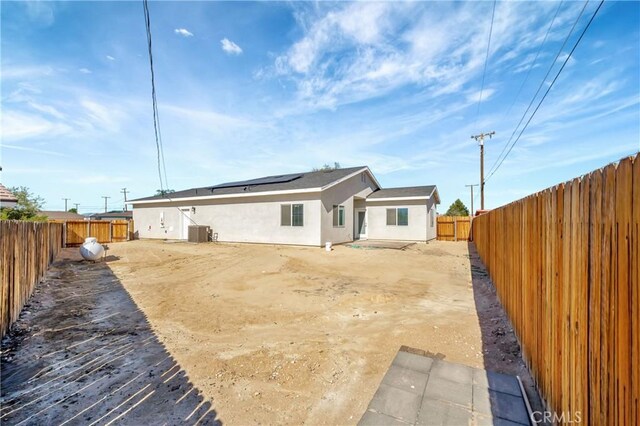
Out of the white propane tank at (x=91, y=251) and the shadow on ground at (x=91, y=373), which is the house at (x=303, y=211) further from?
the shadow on ground at (x=91, y=373)

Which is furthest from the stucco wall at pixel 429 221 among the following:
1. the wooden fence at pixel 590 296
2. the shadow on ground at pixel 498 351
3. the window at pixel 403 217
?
the wooden fence at pixel 590 296

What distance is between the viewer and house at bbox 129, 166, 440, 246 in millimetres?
13867

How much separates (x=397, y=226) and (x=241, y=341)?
15111mm

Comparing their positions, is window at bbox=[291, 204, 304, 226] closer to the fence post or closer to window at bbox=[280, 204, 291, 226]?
window at bbox=[280, 204, 291, 226]

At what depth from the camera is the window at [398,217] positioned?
57.2 ft

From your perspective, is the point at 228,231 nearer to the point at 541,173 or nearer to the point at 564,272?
the point at 564,272

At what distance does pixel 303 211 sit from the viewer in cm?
1380

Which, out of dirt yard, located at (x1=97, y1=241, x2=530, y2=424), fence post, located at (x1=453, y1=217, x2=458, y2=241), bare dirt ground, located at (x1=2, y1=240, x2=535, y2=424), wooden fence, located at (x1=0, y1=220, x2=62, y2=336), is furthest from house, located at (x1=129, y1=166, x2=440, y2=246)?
wooden fence, located at (x1=0, y1=220, x2=62, y2=336)

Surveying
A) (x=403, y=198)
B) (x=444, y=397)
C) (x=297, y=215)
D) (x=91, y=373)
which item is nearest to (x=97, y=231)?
(x=297, y=215)

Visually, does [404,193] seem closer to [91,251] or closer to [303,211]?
[303,211]

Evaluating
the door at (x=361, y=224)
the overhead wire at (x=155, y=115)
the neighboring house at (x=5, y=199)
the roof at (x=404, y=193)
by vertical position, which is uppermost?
the overhead wire at (x=155, y=115)

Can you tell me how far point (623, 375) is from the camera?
1.22 metres

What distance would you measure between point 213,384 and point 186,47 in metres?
8.53

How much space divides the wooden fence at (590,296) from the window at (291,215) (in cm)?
→ 1156
